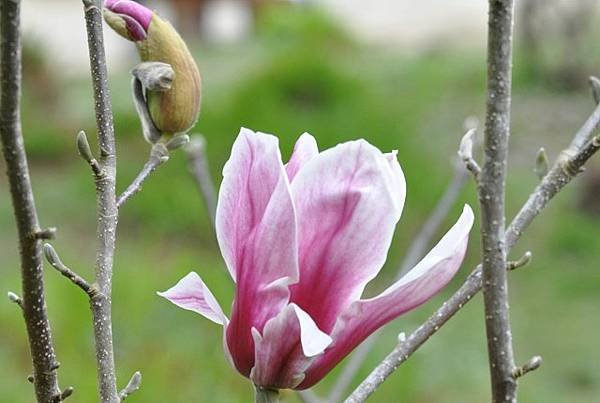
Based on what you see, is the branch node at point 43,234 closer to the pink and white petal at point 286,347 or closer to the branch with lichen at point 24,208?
A: the branch with lichen at point 24,208

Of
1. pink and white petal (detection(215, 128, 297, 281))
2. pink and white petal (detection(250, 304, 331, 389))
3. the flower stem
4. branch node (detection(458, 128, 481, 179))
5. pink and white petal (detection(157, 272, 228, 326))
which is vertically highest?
branch node (detection(458, 128, 481, 179))

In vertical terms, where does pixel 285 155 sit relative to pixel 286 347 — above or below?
above

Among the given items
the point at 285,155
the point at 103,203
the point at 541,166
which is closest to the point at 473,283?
the point at 541,166

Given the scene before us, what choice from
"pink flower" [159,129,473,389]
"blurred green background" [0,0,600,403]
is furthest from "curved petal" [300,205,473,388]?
"blurred green background" [0,0,600,403]

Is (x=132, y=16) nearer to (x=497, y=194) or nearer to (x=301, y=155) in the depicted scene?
(x=301, y=155)

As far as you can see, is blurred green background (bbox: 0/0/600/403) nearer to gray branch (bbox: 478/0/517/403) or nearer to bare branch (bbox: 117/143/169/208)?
bare branch (bbox: 117/143/169/208)

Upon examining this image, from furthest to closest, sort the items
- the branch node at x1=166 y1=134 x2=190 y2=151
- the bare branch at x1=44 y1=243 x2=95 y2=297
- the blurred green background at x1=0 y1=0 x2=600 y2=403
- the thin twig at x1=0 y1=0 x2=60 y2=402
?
1. the blurred green background at x1=0 y1=0 x2=600 y2=403
2. the branch node at x1=166 y1=134 x2=190 y2=151
3. the bare branch at x1=44 y1=243 x2=95 y2=297
4. the thin twig at x1=0 y1=0 x2=60 y2=402

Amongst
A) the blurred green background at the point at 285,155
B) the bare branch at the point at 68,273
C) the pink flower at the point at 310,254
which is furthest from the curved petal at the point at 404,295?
the blurred green background at the point at 285,155
